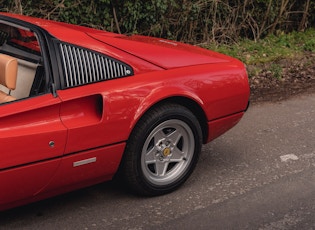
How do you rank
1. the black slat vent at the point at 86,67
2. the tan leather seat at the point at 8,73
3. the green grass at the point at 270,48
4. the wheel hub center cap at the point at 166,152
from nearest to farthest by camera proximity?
1. the black slat vent at the point at 86,67
2. the tan leather seat at the point at 8,73
3. the wheel hub center cap at the point at 166,152
4. the green grass at the point at 270,48

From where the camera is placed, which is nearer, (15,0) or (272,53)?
(15,0)

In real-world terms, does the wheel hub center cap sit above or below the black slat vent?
below

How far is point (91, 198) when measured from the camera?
383 centimetres

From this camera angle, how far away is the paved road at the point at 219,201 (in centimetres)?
349

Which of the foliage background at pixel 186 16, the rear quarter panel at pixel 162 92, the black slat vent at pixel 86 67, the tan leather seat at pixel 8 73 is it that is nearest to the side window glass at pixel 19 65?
the tan leather seat at pixel 8 73

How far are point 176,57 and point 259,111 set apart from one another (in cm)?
239

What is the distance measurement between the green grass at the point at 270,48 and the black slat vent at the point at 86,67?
478 centimetres

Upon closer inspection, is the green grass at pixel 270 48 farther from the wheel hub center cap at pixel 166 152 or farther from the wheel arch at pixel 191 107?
the wheel hub center cap at pixel 166 152

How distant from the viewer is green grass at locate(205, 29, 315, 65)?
8.30 meters

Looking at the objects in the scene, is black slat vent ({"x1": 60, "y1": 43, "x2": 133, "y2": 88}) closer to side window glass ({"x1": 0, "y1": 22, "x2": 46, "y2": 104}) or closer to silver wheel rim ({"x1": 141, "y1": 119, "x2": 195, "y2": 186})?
side window glass ({"x1": 0, "y1": 22, "x2": 46, "y2": 104})

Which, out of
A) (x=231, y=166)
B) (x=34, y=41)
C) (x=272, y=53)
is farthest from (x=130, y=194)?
(x=272, y=53)

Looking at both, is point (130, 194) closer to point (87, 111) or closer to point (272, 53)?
point (87, 111)

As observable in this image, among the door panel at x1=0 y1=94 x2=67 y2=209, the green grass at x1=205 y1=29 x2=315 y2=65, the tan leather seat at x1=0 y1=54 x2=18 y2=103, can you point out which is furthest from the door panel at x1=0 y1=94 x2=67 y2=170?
the green grass at x1=205 y1=29 x2=315 y2=65

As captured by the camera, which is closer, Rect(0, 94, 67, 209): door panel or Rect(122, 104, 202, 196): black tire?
Rect(0, 94, 67, 209): door panel
